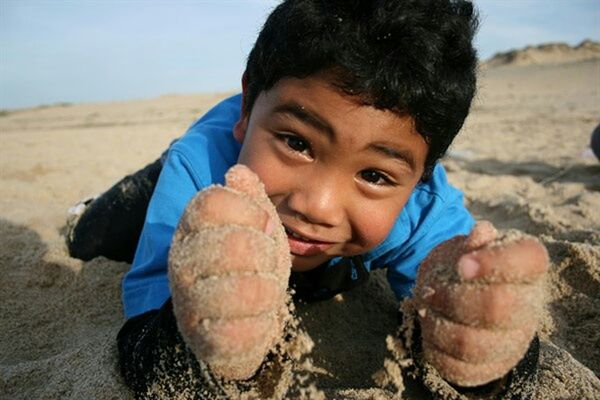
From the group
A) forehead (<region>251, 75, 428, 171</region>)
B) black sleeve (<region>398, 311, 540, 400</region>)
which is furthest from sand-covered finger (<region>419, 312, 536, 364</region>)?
forehead (<region>251, 75, 428, 171</region>)

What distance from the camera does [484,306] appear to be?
2.90 ft

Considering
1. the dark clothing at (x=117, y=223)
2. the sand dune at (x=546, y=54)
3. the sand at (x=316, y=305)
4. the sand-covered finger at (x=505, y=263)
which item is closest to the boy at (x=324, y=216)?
the sand-covered finger at (x=505, y=263)

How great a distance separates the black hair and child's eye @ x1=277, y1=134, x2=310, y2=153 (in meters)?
0.17

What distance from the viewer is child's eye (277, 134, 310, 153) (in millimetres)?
1335

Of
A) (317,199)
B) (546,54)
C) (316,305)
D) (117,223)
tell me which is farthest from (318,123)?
(546,54)

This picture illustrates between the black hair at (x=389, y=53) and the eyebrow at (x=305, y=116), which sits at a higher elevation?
the black hair at (x=389, y=53)

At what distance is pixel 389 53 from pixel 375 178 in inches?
13.3

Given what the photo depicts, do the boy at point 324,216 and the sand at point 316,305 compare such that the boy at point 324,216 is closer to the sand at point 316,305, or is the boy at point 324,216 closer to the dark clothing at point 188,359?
the dark clothing at point 188,359

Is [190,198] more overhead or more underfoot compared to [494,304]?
more underfoot

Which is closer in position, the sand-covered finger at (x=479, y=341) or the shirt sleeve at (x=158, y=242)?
the sand-covered finger at (x=479, y=341)

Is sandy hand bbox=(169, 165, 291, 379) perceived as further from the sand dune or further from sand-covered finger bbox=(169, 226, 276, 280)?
the sand dune

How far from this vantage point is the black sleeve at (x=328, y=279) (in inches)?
70.6

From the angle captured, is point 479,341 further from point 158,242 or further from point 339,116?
point 158,242

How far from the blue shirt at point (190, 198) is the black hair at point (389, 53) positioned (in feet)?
1.11
